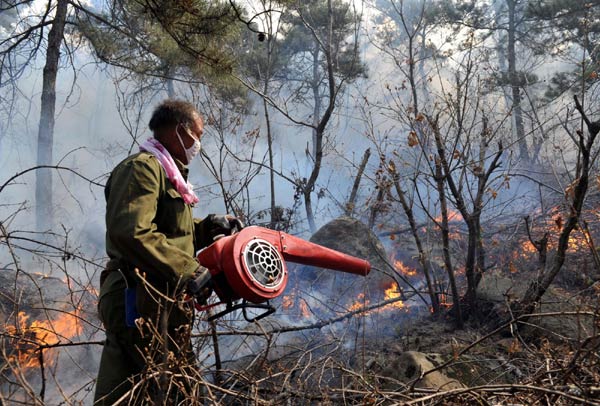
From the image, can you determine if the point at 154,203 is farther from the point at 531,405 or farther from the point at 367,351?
the point at 367,351

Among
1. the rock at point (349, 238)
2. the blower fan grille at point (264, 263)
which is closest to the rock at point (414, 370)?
the blower fan grille at point (264, 263)

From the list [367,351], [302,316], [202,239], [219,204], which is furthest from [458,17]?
[202,239]

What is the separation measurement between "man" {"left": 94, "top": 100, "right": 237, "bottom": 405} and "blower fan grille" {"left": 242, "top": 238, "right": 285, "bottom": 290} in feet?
0.77

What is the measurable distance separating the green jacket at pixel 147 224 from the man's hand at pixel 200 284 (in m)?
0.03

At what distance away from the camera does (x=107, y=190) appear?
2.66 meters

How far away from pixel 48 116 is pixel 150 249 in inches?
385

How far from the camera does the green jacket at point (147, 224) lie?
222 centimetres

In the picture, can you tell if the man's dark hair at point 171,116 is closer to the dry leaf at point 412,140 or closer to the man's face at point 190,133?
the man's face at point 190,133

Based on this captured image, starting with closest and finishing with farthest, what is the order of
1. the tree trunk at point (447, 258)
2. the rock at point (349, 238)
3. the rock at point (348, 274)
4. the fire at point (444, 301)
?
the tree trunk at point (447, 258), the fire at point (444, 301), the rock at point (348, 274), the rock at point (349, 238)

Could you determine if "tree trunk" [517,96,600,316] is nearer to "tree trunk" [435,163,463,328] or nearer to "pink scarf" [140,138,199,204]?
"tree trunk" [435,163,463,328]

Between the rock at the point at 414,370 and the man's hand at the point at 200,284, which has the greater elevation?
the man's hand at the point at 200,284

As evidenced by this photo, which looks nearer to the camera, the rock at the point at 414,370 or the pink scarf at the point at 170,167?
the pink scarf at the point at 170,167

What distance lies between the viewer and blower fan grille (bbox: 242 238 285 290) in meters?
2.41

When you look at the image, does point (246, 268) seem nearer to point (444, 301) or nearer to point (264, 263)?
point (264, 263)
